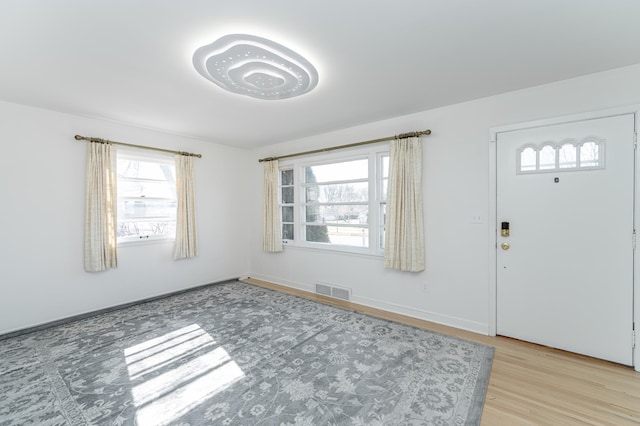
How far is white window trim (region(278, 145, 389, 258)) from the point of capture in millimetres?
3842

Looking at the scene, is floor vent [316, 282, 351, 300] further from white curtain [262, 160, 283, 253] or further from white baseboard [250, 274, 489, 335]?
white curtain [262, 160, 283, 253]

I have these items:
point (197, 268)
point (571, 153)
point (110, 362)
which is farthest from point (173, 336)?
point (571, 153)

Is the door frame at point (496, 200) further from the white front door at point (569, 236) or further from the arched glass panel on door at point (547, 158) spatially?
the arched glass panel on door at point (547, 158)

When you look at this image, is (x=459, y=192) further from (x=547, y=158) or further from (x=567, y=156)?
(x=567, y=156)

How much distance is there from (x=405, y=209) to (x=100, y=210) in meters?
3.87

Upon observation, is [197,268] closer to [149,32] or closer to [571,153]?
[149,32]

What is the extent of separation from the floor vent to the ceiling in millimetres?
2549

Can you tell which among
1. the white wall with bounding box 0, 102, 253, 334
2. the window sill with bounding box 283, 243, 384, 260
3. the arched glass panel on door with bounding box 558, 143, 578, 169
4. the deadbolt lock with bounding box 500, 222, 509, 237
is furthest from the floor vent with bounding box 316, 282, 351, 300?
the arched glass panel on door with bounding box 558, 143, 578, 169

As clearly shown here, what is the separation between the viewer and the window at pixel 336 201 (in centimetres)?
385

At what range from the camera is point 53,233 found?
333 cm

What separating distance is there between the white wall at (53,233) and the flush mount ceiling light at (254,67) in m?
2.35

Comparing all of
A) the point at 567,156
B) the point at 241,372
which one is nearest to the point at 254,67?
the point at 241,372

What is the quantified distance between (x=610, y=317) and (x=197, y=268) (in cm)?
513

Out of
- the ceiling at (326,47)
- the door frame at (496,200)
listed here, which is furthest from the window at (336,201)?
the door frame at (496,200)
